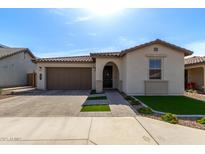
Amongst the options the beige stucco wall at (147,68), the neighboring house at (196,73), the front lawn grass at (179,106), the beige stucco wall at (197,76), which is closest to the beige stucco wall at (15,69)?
the beige stucco wall at (147,68)

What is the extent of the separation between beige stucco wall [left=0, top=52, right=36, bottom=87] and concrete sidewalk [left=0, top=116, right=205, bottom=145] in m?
16.1

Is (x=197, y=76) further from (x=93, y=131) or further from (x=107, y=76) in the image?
(x=93, y=131)

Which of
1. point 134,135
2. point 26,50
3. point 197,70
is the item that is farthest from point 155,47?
point 26,50

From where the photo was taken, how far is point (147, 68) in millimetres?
14383

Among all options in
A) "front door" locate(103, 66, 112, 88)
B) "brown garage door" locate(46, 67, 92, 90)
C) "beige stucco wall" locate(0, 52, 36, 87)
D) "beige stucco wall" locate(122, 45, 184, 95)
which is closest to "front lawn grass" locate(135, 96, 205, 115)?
"beige stucco wall" locate(122, 45, 184, 95)

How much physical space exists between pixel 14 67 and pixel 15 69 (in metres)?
0.34

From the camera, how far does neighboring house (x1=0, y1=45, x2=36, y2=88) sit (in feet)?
69.8

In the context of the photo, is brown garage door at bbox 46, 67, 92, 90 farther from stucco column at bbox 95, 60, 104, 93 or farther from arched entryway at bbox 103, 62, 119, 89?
stucco column at bbox 95, 60, 104, 93

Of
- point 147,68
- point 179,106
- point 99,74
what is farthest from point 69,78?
point 179,106

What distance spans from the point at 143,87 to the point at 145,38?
14.2 feet

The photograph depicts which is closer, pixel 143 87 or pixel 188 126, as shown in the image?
pixel 188 126
